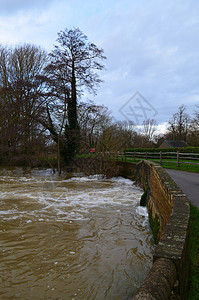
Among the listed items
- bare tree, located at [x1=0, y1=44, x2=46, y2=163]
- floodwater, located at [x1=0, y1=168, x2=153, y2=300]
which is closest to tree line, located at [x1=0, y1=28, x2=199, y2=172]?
bare tree, located at [x1=0, y1=44, x2=46, y2=163]

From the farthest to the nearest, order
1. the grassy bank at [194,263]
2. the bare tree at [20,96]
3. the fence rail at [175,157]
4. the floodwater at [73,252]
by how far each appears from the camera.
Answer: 1. the bare tree at [20,96]
2. the fence rail at [175,157]
3. the floodwater at [73,252]
4. the grassy bank at [194,263]

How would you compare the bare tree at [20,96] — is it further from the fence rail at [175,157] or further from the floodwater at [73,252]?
the floodwater at [73,252]

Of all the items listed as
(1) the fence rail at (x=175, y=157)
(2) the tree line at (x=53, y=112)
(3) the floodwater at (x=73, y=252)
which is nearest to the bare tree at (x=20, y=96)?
(2) the tree line at (x=53, y=112)

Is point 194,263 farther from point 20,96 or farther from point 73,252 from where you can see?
point 20,96

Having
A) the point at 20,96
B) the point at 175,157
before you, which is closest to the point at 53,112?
the point at 20,96

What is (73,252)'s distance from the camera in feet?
14.4

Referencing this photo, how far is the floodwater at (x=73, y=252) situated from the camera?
3252mm

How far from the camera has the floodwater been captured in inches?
128

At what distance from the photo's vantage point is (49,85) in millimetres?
20391

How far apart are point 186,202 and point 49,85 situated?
1931cm

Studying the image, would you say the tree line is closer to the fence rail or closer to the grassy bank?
the fence rail

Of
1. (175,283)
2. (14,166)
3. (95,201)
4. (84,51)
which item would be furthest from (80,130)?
(175,283)

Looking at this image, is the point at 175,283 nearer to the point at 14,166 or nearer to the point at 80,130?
the point at 80,130

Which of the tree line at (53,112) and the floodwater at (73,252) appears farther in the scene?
the tree line at (53,112)
